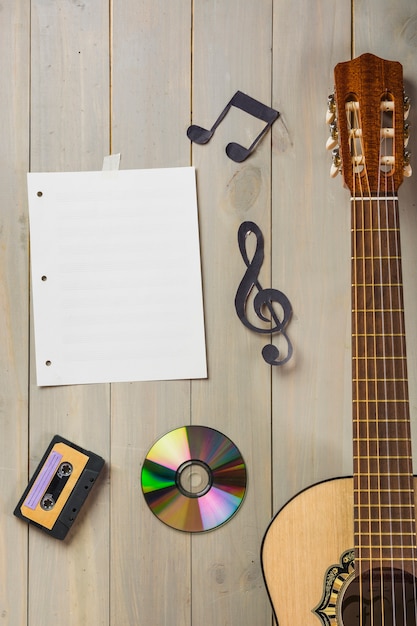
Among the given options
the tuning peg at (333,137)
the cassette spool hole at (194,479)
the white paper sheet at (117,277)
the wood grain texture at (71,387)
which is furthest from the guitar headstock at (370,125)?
the cassette spool hole at (194,479)

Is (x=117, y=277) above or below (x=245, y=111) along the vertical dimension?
below

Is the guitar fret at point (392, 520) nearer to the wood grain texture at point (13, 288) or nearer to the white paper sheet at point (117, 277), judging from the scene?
the white paper sheet at point (117, 277)

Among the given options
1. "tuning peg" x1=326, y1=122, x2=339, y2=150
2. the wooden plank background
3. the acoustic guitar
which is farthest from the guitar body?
"tuning peg" x1=326, y1=122, x2=339, y2=150

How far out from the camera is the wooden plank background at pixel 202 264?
1046 millimetres

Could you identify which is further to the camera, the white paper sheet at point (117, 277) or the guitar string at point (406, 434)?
the white paper sheet at point (117, 277)

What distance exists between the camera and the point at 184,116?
1073 mm

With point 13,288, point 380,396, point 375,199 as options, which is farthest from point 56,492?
point 375,199

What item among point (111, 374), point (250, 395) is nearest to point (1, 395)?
point (111, 374)

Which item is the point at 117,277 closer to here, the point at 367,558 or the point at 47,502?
the point at 47,502

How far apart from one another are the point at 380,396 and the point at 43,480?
0.58 meters

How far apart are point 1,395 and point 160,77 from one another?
2.02ft

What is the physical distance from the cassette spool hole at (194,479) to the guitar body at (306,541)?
163 millimetres

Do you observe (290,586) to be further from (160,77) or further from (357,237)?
(160,77)

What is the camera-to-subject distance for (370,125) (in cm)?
91
